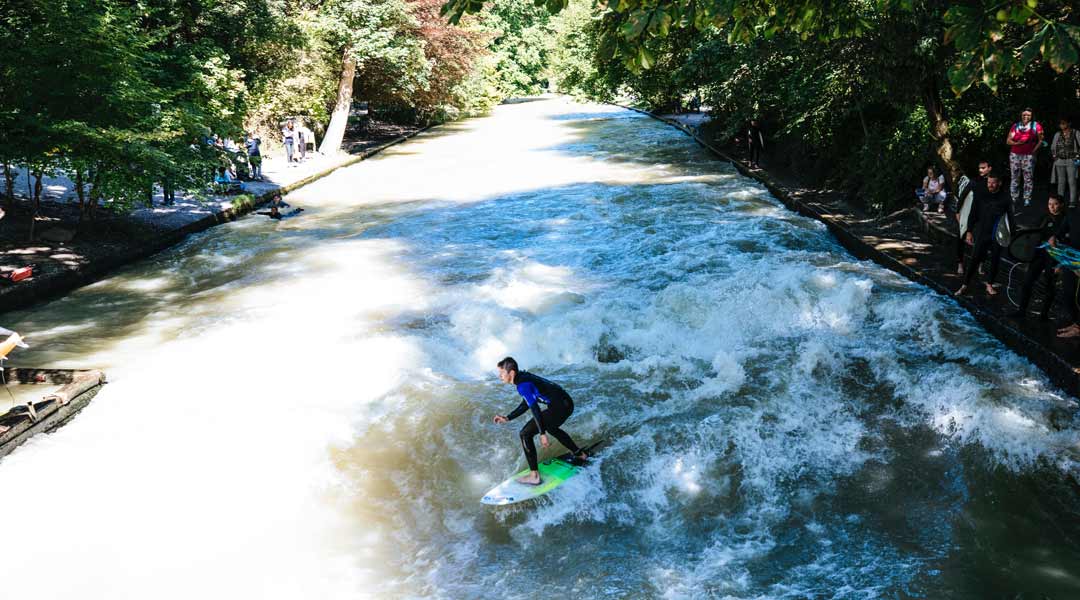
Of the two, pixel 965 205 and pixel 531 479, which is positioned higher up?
pixel 965 205

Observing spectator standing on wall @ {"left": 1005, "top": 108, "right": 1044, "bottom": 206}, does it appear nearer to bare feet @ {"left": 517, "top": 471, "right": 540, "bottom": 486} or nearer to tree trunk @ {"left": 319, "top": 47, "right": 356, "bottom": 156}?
bare feet @ {"left": 517, "top": 471, "right": 540, "bottom": 486}

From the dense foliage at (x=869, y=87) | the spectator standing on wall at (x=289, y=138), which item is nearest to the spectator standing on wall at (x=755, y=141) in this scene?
the dense foliage at (x=869, y=87)

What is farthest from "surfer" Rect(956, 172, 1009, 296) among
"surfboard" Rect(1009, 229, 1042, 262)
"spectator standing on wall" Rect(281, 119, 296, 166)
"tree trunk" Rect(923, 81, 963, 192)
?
"spectator standing on wall" Rect(281, 119, 296, 166)

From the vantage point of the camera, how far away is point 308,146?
33.9 meters

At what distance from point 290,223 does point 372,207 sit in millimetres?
2694

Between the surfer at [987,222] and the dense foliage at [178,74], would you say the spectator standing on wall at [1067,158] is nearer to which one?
the surfer at [987,222]

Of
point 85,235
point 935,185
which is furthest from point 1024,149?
point 85,235

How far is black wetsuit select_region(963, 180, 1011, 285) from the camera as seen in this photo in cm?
1028

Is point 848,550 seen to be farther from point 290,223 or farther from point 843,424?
point 290,223

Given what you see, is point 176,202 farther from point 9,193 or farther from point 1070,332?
point 1070,332

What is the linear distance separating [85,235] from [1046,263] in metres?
17.2

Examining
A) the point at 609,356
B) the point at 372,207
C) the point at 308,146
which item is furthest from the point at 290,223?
the point at 308,146

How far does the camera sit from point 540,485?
7652 mm

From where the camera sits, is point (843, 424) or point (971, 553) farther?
point (843, 424)
